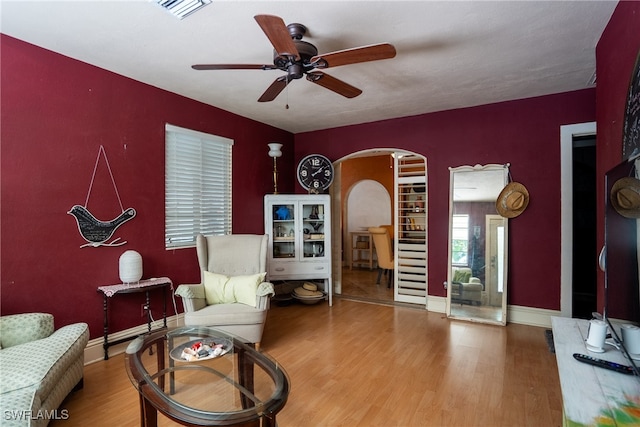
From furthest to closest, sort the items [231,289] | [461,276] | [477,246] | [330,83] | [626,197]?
[461,276], [477,246], [231,289], [330,83], [626,197]

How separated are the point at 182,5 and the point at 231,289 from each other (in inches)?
88.5

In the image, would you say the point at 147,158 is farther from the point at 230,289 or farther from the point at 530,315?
the point at 530,315

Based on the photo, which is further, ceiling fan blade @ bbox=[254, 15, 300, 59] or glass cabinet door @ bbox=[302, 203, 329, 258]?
glass cabinet door @ bbox=[302, 203, 329, 258]

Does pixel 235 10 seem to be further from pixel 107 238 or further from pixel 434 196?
pixel 434 196

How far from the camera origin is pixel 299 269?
4.45m

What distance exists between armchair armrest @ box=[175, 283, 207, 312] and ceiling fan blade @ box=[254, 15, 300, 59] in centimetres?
205

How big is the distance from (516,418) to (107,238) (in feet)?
11.0

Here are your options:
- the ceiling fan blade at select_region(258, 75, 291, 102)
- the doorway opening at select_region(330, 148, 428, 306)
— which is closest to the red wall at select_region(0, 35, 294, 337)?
the ceiling fan blade at select_region(258, 75, 291, 102)

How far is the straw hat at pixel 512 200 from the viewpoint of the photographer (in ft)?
12.0

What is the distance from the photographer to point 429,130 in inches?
167

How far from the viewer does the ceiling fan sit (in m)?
1.71

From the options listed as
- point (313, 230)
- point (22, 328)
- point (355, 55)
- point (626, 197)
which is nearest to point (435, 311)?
point (313, 230)

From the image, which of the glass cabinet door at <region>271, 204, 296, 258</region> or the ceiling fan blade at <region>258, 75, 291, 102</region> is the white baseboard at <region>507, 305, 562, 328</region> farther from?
the ceiling fan blade at <region>258, 75, 291, 102</region>

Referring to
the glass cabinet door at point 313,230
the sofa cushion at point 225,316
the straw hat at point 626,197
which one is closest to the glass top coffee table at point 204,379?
the sofa cushion at point 225,316
